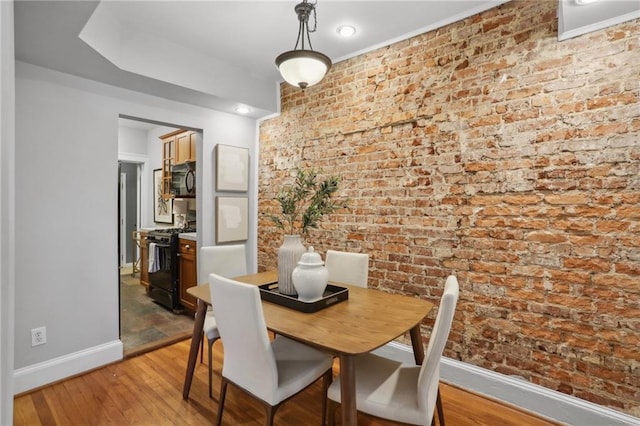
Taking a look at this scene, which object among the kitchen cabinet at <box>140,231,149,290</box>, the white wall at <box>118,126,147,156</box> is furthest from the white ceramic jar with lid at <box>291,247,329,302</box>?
the white wall at <box>118,126,147,156</box>

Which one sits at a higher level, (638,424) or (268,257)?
(268,257)

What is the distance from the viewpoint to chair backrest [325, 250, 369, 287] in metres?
2.44

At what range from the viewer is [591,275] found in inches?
74.5

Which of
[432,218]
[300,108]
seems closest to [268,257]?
[300,108]

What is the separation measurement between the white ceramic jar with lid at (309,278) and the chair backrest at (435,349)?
647 millimetres

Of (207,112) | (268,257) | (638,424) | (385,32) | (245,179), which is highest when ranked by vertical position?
(385,32)

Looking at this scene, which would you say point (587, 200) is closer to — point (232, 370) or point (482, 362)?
point (482, 362)

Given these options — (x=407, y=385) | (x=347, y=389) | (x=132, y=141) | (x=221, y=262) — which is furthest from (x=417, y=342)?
(x=132, y=141)

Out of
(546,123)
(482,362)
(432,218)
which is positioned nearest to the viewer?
(546,123)

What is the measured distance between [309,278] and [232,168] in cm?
223

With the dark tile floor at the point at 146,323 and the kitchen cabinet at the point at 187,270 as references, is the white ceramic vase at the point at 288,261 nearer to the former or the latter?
the dark tile floor at the point at 146,323

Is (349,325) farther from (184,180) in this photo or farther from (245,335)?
(184,180)

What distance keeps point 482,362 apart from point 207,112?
333cm

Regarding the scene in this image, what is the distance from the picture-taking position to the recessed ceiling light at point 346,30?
99.5 inches
